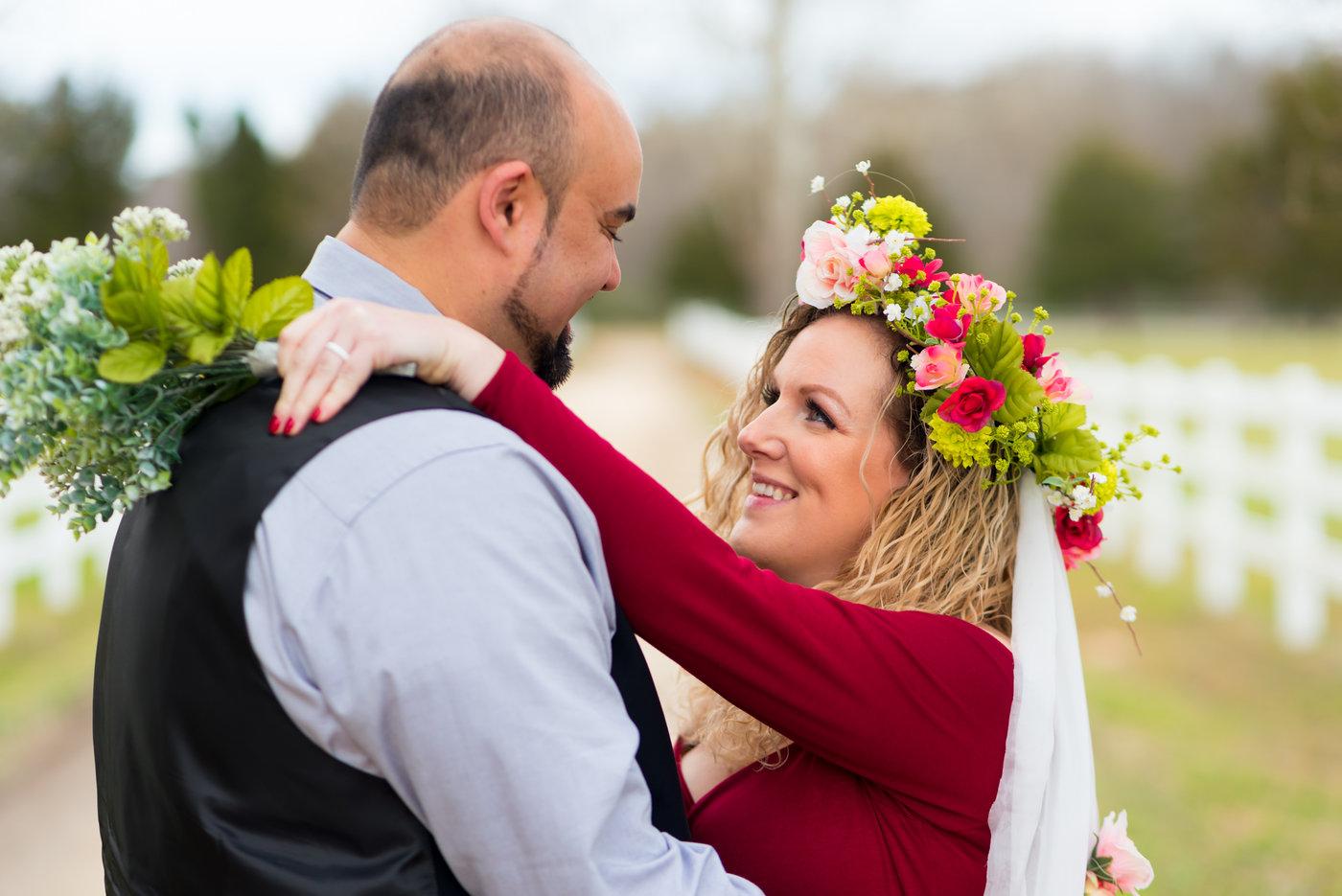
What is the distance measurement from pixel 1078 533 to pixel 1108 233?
2092 inches

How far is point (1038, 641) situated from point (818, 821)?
2.00ft

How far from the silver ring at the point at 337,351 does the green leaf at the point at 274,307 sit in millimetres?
129

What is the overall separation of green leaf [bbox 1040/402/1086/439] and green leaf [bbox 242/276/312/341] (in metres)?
1.67

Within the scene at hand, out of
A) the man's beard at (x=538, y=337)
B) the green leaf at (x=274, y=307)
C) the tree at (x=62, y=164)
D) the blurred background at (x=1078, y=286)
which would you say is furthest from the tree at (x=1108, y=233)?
the green leaf at (x=274, y=307)

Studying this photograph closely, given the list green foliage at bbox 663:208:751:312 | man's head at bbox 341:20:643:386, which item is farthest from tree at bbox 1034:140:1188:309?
man's head at bbox 341:20:643:386

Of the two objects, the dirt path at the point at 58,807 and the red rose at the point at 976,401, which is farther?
the dirt path at the point at 58,807

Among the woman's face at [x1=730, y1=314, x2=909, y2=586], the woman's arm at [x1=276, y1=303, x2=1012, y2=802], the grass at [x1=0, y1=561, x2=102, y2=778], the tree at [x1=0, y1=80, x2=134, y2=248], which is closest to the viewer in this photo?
the woman's arm at [x1=276, y1=303, x2=1012, y2=802]

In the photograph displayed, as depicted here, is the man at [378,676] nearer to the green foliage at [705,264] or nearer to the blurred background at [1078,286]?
the blurred background at [1078,286]

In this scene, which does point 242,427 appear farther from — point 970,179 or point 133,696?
point 970,179

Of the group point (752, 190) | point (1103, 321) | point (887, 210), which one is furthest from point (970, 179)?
point (887, 210)

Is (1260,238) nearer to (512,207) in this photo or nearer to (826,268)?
(826,268)

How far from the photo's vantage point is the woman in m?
2.25

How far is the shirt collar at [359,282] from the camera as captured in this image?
2309 mm

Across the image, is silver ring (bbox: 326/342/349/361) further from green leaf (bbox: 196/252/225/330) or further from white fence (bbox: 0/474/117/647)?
white fence (bbox: 0/474/117/647)
